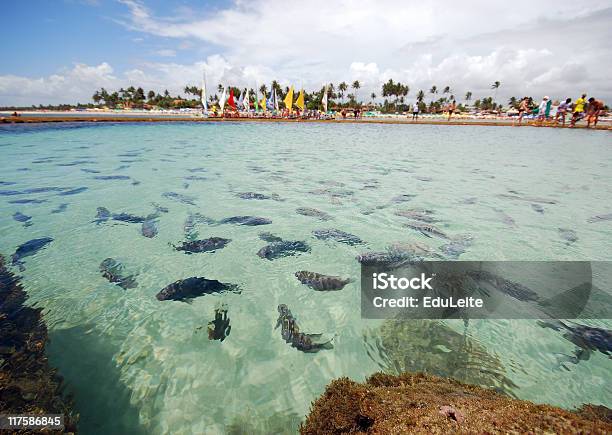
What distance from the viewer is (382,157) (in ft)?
53.6

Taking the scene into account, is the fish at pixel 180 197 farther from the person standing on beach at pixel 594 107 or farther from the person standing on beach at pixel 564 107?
the person standing on beach at pixel 564 107

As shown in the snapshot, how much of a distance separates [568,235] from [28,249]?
36.8 ft

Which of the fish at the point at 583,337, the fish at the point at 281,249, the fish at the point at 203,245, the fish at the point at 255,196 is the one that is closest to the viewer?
the fish at the point at 583,337

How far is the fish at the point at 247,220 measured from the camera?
7203 millimetres

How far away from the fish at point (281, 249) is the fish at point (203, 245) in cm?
87

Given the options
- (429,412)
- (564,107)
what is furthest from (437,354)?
(564,107)

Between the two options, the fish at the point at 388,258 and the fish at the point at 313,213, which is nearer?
the fish at the point at 388,258

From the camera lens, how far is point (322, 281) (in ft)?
15.9

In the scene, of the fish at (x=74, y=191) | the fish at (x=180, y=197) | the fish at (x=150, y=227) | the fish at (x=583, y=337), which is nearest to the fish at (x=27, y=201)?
the fish at (x=74, y=191)

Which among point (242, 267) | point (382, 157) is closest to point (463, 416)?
point (242, 267)

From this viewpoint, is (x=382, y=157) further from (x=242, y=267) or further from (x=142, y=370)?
(x=142, y=370)

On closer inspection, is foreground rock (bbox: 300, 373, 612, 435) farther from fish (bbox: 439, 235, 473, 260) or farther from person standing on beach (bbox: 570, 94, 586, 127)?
person standing on beach (bbox: 570, 94, 586, 127)

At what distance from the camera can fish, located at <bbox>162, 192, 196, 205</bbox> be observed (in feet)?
29.1

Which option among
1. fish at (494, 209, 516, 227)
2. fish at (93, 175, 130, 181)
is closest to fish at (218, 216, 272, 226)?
fish at (494, 209, 516, 227)
